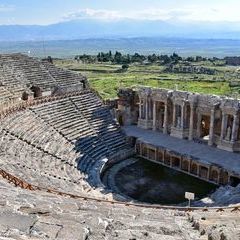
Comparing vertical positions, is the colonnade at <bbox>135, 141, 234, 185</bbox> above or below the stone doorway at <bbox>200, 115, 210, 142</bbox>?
below

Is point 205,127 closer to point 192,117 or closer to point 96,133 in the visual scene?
point 192,117

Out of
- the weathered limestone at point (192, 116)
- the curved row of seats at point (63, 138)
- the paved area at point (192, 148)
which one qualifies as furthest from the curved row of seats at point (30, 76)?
the paved area at point (192, 148)

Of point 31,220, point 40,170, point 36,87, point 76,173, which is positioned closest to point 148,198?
point 76,173

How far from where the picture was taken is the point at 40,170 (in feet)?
85.2

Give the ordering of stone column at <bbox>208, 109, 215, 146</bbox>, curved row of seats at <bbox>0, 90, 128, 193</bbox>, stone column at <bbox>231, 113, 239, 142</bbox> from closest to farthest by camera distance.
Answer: curved row of seats at <bbox>0, 90, 128, 193</bbox> < stone column at <bbox>231, 113, 239, 142</bbox> < stone column at <bbox>208, 109, 215, 146</bbox>

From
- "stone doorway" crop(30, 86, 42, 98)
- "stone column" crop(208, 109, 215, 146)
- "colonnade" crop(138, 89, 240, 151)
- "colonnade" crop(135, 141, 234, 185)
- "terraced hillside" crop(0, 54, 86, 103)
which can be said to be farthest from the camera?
"stone doorway" crop(30, 86, 42, 98)

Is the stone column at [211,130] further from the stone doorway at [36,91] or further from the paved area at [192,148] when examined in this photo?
the stone doorway at [36,91]

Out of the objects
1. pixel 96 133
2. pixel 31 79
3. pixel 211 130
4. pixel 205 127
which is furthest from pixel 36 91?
pixel 211 130

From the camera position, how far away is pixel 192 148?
34.9 m

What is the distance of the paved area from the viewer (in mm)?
31203

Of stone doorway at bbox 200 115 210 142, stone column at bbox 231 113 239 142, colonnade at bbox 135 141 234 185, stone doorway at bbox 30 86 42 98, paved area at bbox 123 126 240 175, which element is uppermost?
stone doorway at bbox 30 86 42 98

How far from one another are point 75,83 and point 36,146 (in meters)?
15.4

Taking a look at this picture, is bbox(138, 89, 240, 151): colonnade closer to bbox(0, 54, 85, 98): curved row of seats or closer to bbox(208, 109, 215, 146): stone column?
bbox(208, 109, 215, 146): stone column

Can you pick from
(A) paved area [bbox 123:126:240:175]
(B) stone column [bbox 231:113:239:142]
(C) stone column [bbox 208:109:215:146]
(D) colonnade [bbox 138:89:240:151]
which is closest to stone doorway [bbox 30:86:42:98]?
(A) paved area [bbox 123:126:240:175]
